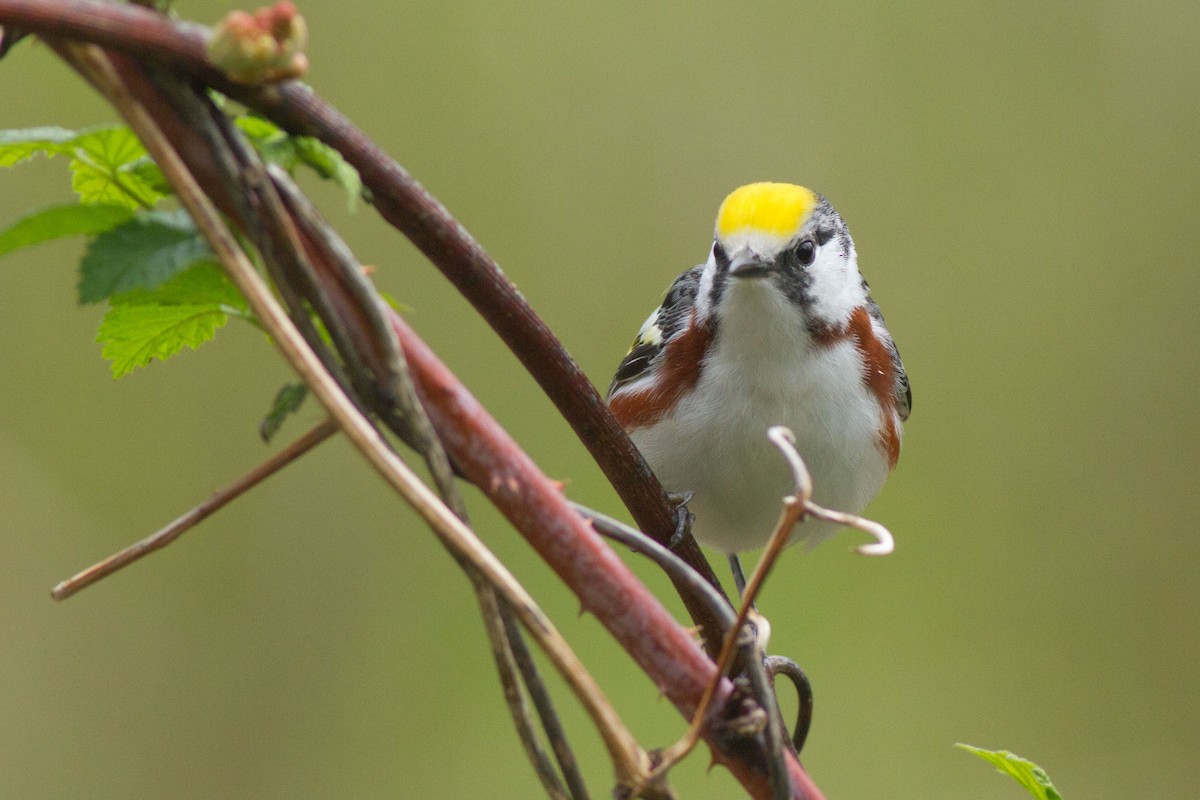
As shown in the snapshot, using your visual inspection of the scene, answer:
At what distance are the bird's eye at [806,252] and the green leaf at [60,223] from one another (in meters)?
1.88

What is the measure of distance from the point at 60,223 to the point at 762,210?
178cm

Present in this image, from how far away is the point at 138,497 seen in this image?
425 centimetres

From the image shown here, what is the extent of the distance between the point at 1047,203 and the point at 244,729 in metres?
3.83

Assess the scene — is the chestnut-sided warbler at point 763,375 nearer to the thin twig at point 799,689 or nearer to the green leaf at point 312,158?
the thin twig at point 799,689

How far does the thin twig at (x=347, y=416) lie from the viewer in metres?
0.85

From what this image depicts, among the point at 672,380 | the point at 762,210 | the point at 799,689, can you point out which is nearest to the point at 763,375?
the point at 672,380

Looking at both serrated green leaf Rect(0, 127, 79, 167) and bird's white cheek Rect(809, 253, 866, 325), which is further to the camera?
bird's white cheek Rect(809, 253, 866, 325)

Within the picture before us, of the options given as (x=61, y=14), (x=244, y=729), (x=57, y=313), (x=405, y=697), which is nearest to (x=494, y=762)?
(x=405, y=697)

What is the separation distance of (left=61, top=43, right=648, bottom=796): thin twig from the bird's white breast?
1763 mm

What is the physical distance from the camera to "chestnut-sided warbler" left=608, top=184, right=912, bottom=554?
8.62 ft

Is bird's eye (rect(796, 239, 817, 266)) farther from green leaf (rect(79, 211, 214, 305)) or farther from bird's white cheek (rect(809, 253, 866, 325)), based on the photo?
green leaf (rect(79, 211, 214, 305))

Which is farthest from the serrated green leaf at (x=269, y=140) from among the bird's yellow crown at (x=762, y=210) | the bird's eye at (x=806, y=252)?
the bird's eye at (x=806, y=252)

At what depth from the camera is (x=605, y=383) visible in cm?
456

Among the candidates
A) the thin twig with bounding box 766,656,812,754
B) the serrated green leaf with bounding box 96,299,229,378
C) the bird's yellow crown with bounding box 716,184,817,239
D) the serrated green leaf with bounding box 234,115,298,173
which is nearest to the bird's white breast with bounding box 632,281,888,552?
the bird's yellow crown with bounding box 716,184,817,239
